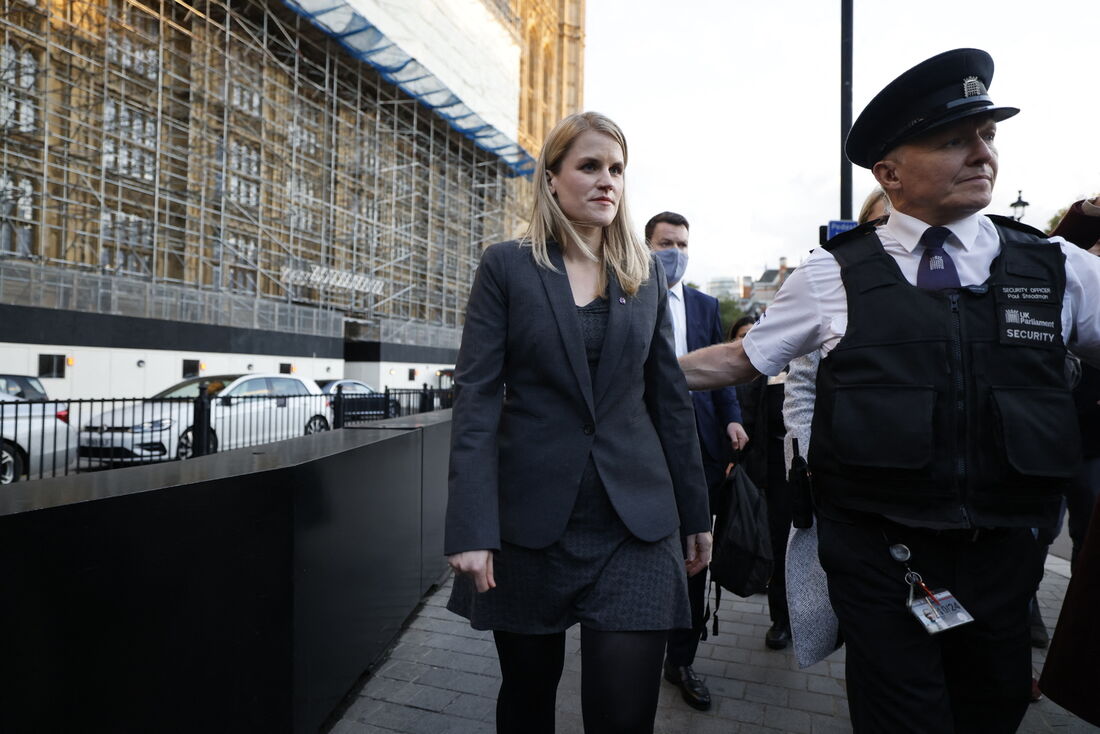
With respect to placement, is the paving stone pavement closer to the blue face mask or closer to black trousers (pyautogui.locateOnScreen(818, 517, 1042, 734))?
black trousers (pyautogui.locateOnScreen(818, 517, 1042, 734))

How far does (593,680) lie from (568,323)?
2.99 feet

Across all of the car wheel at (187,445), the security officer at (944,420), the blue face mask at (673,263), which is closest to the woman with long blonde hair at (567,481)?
the security officer at (944,420)

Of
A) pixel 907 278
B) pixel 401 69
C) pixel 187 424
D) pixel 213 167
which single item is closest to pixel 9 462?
pixel 187 424

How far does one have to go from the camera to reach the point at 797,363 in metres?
2.46

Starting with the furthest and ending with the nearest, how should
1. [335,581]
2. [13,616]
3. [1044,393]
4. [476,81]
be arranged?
[476,81]
[335,581]
[1044,393]
[13,616]

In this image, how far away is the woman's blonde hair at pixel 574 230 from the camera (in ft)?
6.95

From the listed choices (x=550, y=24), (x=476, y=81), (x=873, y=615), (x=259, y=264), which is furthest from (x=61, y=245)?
(x=550, y=24)

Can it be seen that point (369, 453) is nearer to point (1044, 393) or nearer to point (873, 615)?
point (873, 615)

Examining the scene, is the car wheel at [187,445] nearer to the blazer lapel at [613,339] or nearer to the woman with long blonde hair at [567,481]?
the woman with long blonde hair at [567,481]

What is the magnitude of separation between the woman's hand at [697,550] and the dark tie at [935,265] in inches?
35.6

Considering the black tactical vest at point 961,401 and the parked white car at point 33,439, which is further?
the parked white car at point 33,439

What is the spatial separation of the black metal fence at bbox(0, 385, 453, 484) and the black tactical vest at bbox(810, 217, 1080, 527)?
700cm

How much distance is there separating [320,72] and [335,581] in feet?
110

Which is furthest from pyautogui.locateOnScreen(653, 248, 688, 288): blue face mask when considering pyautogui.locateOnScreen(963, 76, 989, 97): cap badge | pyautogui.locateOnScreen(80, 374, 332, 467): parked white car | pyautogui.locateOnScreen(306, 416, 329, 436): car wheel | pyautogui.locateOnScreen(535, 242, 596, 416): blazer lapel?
pyautogui.locateOnScreen(306, 416, 329, 436): car wheel
